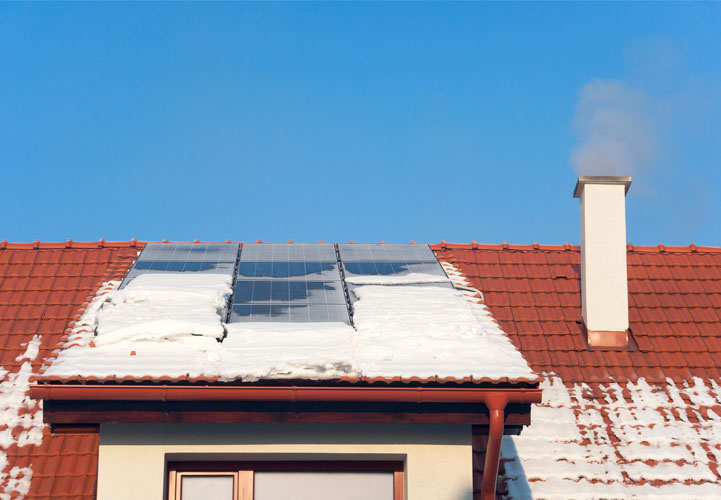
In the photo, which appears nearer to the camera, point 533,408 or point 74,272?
point 533,408

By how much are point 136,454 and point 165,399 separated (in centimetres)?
66

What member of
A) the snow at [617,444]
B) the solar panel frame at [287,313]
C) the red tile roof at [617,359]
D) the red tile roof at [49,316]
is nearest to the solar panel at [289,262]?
A: the solar panel frame at [287,313]

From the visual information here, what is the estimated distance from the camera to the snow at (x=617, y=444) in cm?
835

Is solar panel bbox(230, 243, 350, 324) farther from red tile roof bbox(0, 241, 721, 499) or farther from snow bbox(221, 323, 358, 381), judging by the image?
red tile roof bbox(0, 241, 721, 499)

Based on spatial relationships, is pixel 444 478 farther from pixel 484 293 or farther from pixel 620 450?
pixel 484 293

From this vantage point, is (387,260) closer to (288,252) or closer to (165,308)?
(288,252)

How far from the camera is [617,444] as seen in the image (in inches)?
348

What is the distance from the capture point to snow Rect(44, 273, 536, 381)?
279 inches

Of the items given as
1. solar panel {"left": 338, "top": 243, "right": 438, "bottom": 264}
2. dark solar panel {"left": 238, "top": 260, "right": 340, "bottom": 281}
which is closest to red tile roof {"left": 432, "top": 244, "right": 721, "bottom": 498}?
solar panel {"left": 338, "top": 243, "right": 438, "bottom": 264}

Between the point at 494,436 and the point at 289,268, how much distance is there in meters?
3.70

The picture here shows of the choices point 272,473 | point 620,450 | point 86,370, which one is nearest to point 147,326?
point 86,370

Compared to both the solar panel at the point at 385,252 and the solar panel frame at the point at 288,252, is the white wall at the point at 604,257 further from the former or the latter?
the solar panel frame at the point at 288,252

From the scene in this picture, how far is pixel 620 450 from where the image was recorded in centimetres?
877

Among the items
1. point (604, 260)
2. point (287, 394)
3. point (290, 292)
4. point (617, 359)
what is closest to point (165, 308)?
point (290, 292)
